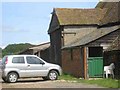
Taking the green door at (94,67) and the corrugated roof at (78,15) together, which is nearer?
the green door at (94,67)

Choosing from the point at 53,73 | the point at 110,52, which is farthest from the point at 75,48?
the point at 53,73

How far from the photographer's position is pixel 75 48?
28828 mm

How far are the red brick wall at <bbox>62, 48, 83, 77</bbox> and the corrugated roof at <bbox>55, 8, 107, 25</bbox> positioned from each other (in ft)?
11.4

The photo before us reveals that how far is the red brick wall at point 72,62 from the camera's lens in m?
27.7

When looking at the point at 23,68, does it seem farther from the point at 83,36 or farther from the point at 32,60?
the point at 83,36

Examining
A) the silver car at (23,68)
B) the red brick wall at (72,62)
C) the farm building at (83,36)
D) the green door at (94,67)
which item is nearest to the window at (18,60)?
the silver car at (23,68)

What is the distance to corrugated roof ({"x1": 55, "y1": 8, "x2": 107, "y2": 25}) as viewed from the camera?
35.8m

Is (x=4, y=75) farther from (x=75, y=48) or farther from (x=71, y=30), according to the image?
(x=71, y=30)

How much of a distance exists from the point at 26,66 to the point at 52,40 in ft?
62.4

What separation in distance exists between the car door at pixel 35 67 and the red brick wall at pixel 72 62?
472 centimetres

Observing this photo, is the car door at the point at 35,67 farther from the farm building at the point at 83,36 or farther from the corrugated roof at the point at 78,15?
the corrugated roof at the point at 78,15

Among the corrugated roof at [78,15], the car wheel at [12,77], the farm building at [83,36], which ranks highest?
the corrugated roof at [78,15]

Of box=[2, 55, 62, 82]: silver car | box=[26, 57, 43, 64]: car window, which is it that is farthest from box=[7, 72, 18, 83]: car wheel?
box=[26, 57, 43, 64]: car window

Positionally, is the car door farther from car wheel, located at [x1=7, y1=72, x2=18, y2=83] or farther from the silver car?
car wheel, located at [x1=7, y1=72, x2=18, y2=83]
